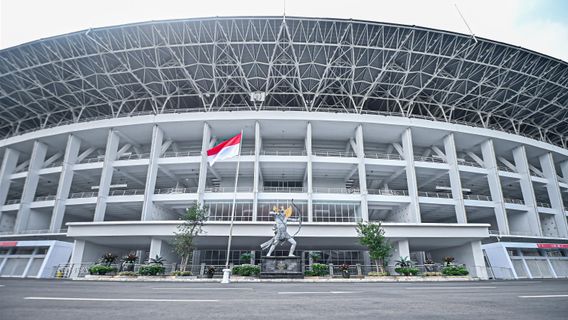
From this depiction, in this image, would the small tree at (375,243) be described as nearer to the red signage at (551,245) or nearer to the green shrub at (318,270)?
the green shrub at (318,270)

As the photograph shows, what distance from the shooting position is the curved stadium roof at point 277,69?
1310 inches

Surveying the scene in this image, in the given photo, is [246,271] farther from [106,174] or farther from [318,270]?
[106,174]

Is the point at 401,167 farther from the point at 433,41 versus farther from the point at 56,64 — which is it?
the point at 56,64

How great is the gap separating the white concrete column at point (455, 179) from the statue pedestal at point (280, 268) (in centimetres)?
2245

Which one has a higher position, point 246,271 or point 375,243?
point 375,243

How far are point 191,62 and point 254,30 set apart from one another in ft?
30.8

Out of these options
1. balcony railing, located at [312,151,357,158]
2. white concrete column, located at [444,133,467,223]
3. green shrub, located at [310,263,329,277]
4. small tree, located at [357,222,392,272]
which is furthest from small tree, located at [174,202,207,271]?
white concrete column, located at [444,133,467,223]

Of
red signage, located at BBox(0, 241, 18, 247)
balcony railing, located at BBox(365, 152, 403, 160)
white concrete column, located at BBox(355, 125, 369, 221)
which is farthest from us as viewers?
balcony railing, located at BBox(365, 152, 403, 160)

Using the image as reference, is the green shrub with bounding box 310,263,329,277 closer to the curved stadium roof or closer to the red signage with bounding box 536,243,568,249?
the curved stadium roof

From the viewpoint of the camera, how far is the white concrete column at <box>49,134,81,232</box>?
34.1m

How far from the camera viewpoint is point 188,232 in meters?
26.7

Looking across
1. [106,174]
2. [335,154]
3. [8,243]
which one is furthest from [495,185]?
[8,243]

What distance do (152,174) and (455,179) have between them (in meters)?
37.0

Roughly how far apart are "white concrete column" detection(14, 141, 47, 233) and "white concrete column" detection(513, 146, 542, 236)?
65.0 m
